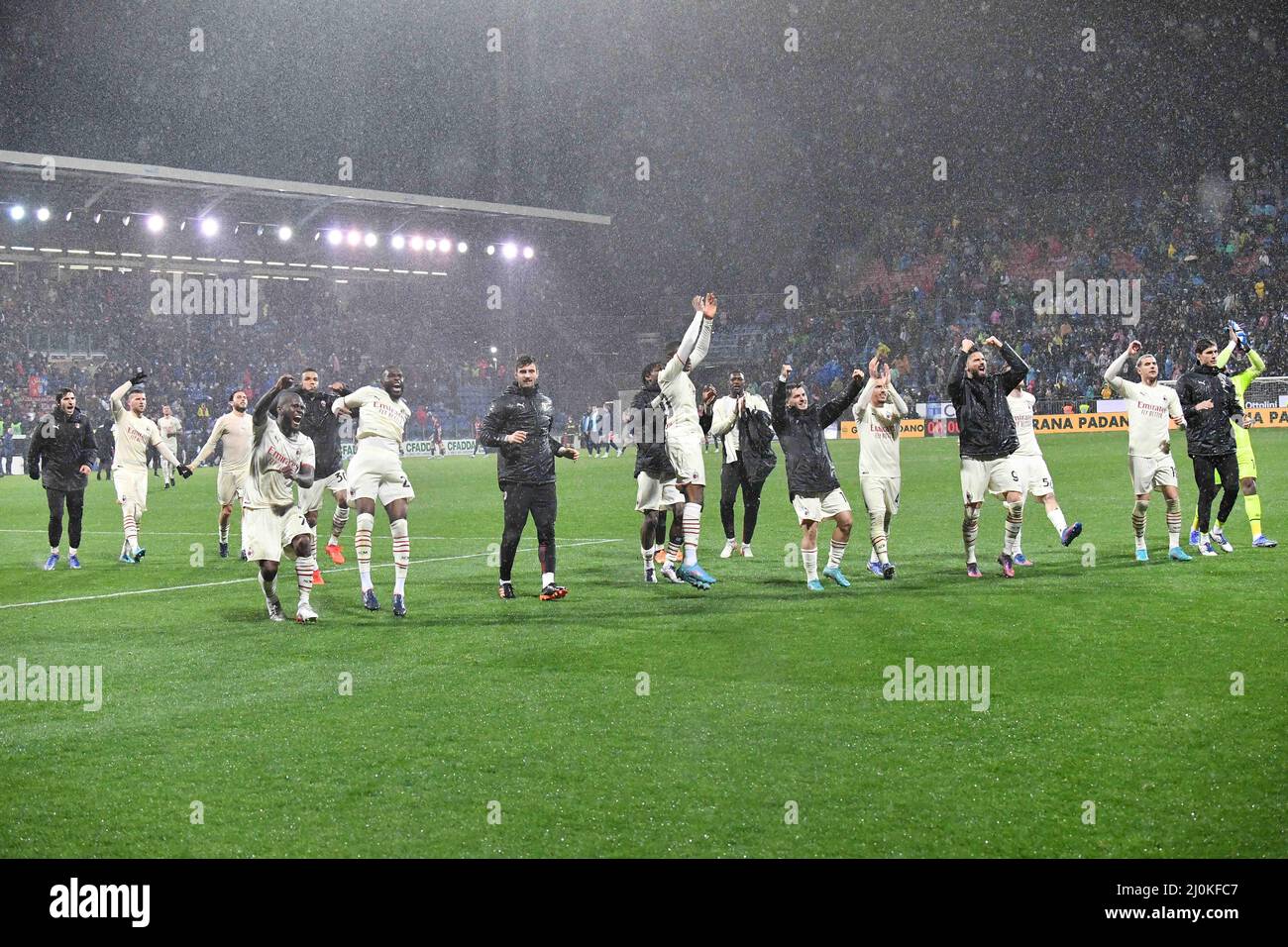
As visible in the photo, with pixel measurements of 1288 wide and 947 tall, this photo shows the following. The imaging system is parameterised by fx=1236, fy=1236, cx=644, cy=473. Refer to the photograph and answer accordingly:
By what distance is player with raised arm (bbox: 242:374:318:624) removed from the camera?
11.6 meters

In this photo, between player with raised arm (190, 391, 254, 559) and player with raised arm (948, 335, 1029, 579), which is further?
player with raised arm (190, 391, 254, 559)

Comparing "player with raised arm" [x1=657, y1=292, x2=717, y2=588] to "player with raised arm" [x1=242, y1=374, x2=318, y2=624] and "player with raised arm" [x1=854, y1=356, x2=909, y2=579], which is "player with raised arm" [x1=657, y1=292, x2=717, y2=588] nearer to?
"player with raised arm" [x1=854, y1=356, x2=909, y2=579]

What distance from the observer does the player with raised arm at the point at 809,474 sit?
13156mm

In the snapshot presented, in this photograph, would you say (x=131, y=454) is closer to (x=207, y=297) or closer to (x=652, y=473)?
(x=652, y=473)

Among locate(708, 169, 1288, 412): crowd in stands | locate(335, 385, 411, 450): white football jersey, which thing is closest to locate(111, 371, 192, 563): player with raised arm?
locate(335, 385, 411, 450): white football jersey

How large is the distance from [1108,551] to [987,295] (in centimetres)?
3871

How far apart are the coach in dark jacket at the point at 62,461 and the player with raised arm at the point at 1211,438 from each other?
47.2ft

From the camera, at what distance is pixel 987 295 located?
5219 cm

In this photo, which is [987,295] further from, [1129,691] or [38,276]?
[1129,691]

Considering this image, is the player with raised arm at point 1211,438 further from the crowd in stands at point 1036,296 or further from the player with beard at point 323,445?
the crowd in stands at point 1036,296

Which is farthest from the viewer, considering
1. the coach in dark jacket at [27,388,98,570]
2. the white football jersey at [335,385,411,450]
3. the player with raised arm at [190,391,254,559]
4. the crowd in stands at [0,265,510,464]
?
the crowd in stands at [0,265,510,464]

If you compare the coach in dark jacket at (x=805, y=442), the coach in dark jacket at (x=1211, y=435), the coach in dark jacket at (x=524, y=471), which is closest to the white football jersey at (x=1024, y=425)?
the coach in dark jacket at (x=1211, y=435)

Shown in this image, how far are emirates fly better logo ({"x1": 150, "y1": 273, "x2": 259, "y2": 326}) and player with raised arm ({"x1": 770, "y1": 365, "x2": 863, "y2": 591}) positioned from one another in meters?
45.6
